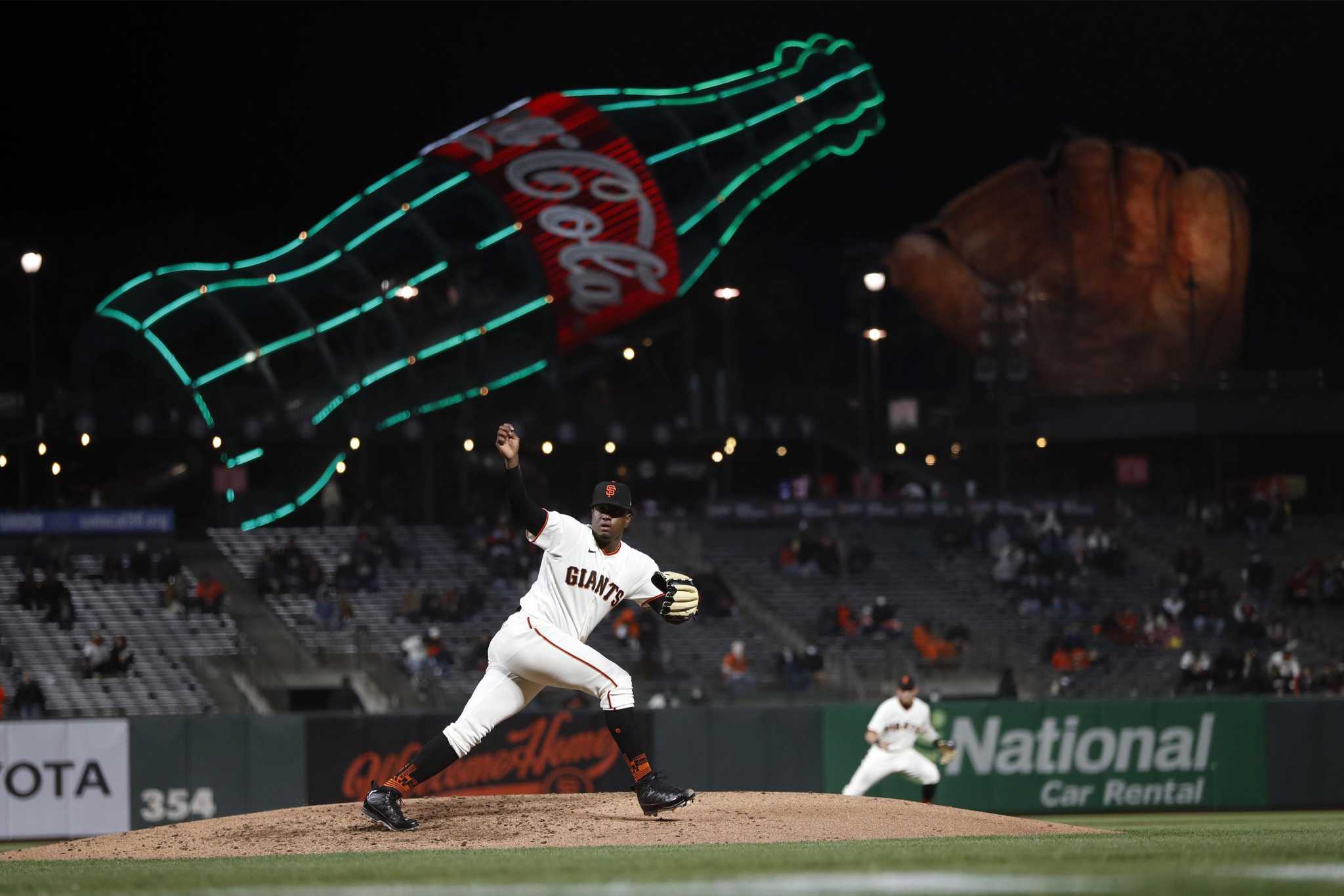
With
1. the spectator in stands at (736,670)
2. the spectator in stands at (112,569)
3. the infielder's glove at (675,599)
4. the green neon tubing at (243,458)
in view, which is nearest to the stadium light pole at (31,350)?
the spectator in stands at (112,569)

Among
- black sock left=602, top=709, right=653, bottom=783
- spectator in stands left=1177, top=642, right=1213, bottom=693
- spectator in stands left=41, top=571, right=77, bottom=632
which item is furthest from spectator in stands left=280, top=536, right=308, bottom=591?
black sock left=602, top=709, right=653, bottom=783

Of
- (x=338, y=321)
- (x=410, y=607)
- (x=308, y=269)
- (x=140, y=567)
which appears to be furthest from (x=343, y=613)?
(x=308, y=269)

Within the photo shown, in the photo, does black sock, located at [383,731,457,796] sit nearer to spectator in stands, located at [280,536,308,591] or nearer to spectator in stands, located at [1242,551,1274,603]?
spectator in stands, located at [280,536,308,591]

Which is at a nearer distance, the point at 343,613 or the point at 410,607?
the point at 343,613

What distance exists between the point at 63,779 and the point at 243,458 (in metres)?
17.3

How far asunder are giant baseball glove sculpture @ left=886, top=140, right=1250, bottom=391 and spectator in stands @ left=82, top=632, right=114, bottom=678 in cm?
3156

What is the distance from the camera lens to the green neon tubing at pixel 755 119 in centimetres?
3850

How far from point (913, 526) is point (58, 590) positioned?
672 inches

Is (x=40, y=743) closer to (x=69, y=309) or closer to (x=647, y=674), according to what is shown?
(x=647, y=674)

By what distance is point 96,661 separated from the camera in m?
23.6

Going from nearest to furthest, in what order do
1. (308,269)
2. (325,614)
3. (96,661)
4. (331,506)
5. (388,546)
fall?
1. (96,661)
2. (325,614)
3. (388,546)
4. (331,506)
5. (308,269)

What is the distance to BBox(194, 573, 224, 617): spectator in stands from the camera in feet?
87.0

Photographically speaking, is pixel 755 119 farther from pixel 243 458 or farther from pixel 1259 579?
pixel 1259 579

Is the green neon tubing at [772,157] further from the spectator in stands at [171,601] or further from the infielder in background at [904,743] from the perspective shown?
the infielder in background at [904,743]
